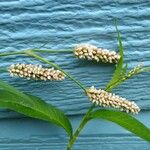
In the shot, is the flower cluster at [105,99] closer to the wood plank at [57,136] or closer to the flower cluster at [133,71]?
the flower cluster at [133,71]

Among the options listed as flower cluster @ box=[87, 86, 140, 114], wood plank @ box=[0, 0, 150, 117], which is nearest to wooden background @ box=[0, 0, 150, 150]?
wood plank @ box=[0, 0, 150, 117]

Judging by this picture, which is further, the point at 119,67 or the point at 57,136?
the point at 57,136

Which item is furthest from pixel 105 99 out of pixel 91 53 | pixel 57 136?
pixel 57 136

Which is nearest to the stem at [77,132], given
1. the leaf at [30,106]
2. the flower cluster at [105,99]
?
the leaf at [30,106]

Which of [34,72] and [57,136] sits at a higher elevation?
[34,72]

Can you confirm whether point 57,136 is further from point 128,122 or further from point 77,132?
point 128,122

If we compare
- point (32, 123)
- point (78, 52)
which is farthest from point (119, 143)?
point (78, 52)

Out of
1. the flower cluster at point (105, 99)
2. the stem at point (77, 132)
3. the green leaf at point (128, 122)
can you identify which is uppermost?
the flower cluster at point (105, 99)
